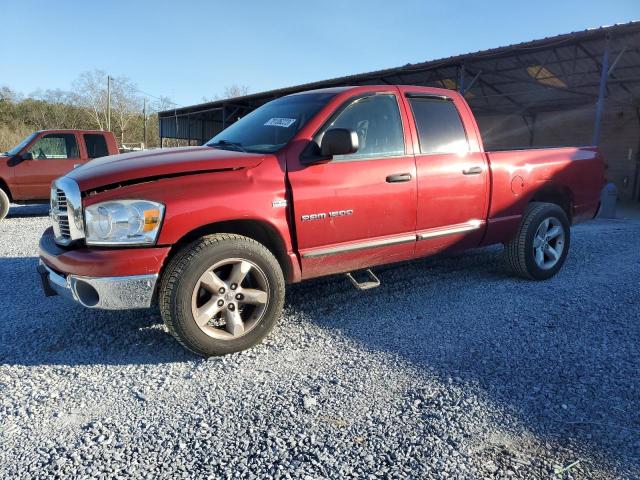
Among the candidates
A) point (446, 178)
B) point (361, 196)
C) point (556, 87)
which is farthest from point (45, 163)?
point (556, 87)

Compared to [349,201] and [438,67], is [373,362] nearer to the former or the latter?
[349,201]

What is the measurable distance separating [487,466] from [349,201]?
2.08 m

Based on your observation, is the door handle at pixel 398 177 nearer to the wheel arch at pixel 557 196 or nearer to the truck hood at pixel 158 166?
the truck hood at pixel 158 166

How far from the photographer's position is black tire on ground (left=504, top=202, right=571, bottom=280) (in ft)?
16.0

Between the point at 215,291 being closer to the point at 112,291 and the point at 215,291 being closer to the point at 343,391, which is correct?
the point at 112,291

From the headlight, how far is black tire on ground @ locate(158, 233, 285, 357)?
0.26m

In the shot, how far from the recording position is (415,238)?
4.12 metres

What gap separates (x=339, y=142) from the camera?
11.2 feet

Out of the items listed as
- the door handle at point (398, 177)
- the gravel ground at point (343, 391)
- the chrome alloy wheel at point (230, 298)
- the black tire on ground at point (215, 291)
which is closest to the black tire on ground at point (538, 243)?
the gravel ground at point (343, 391)

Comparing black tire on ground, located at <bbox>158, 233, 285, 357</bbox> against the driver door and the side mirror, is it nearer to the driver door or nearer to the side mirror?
the side mirror

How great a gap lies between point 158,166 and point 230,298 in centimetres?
101

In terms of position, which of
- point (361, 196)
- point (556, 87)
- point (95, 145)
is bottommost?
point (361, 196)

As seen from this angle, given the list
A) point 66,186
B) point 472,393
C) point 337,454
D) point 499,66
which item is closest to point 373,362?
point 472,393

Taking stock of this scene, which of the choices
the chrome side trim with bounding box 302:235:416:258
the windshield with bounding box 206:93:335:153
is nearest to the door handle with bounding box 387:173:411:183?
the chrome side trim with bounding box 302:235:416:258
